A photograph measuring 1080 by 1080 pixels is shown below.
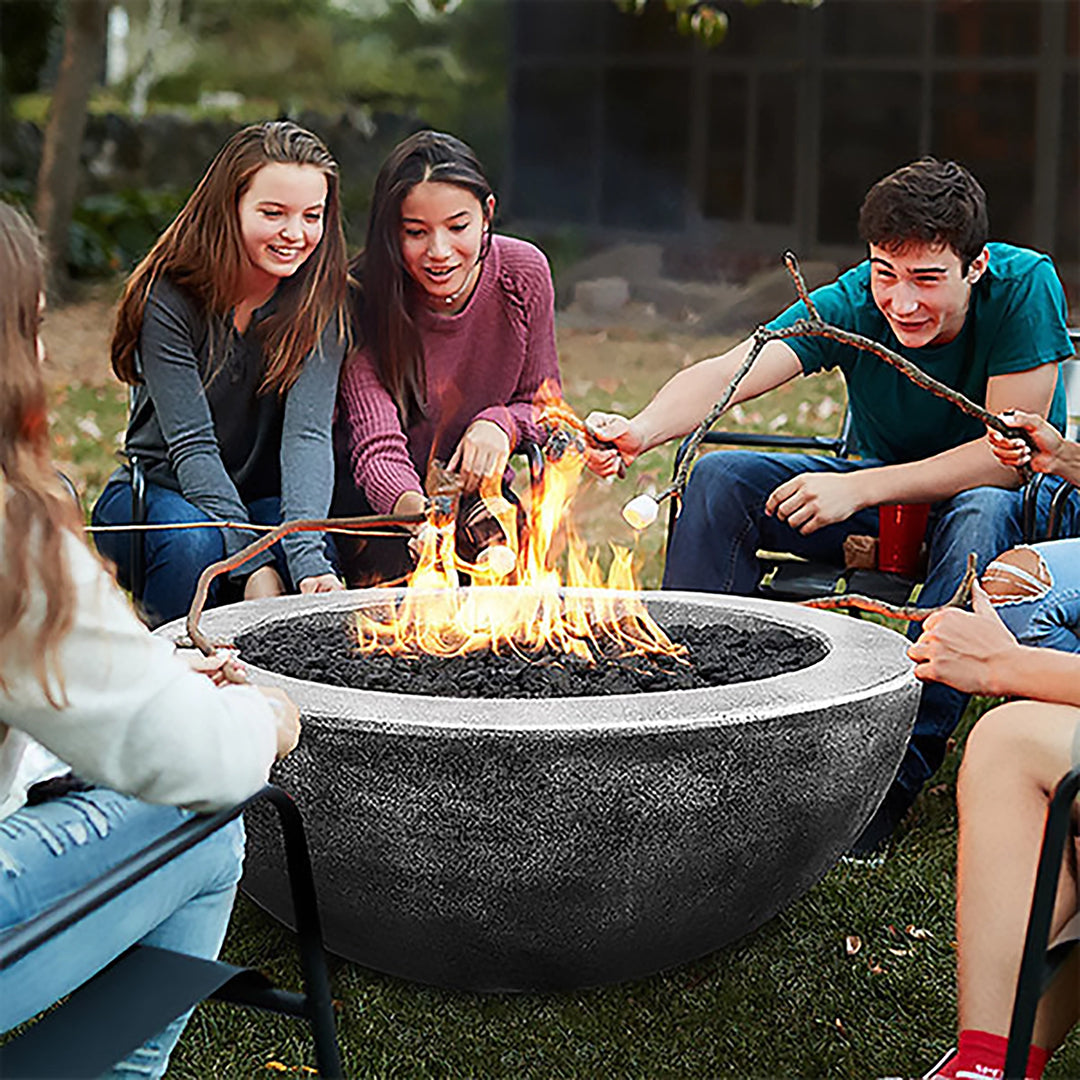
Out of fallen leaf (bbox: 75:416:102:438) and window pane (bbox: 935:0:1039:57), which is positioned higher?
window pane (bbox: 935:0:1039:57)

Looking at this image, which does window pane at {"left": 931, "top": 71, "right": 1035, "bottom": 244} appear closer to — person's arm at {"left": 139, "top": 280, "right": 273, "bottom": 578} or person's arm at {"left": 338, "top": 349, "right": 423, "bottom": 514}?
person's arm at {"left": 338, "top": 349, "right": 423, "bottom": 514}

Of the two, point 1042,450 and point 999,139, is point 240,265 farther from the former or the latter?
point 999,139

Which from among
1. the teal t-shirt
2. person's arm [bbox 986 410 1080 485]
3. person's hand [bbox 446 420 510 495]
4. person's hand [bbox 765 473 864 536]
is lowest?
person's hand [bbox 765 473 864 536]

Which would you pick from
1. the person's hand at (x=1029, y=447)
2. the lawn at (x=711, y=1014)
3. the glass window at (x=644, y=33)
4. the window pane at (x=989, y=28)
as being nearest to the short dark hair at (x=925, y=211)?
the person's hand at (x=1029, y=447)

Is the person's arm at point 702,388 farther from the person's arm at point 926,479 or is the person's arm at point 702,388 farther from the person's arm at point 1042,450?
the person's arm at point 1042,450

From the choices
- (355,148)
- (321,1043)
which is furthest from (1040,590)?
(355,148)

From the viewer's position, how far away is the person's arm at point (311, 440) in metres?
3.38

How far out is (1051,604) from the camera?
8.91ft

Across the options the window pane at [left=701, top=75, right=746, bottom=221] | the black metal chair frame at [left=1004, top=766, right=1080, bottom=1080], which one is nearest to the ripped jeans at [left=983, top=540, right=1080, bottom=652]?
the black metal chair frame at [left=1004, top=766, right=1080, bottom=1080]

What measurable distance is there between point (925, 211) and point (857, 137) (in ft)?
27.8

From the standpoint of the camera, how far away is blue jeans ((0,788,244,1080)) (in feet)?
5.19

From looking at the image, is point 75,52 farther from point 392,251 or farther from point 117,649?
point 117,649

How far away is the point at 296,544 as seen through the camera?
3307mm

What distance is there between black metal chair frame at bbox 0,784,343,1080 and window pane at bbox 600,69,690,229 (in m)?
10.5
